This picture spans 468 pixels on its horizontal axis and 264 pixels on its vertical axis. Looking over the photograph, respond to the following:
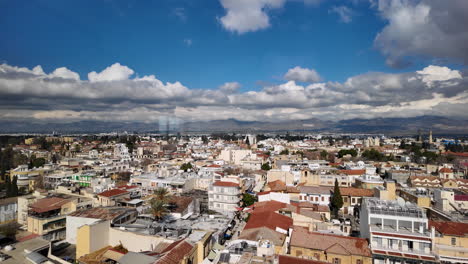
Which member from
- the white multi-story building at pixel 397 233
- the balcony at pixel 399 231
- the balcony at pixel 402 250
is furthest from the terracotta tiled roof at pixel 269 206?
the balcony at pixel 402 250

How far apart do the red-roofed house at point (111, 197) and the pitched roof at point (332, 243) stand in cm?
1615

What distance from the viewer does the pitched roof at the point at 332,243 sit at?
13305 millimetres

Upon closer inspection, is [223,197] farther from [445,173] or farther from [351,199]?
[445,173]

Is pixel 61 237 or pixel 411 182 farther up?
pixel 411 182

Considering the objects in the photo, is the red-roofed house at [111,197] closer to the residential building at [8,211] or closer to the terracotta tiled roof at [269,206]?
the residential building at [8,211]

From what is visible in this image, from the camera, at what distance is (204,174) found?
34.8 m

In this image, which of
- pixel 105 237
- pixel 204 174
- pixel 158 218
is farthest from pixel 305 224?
pixel 204 174

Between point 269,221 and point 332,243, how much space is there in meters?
4.65

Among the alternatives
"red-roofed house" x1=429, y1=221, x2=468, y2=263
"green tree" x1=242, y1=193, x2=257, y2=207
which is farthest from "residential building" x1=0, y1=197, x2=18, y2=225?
"red-roofed house" x1=429, y1=221, x2=468, y2=263

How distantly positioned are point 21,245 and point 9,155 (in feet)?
148

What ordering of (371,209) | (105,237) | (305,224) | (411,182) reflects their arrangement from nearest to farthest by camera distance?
(371,209) → (105,237) → (305,224) → (411,182)

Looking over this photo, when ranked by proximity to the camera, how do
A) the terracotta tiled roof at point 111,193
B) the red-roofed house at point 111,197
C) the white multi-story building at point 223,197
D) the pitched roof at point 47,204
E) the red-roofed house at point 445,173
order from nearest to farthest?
the pitched roof at point 47,204 → the red-roofed house at point 111,197 → the terracotta tiled roof at point 111,193 → the white multi-story building at point 223,197 → the red-roofed house at point 445,173

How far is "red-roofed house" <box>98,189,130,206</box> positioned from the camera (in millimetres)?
23406

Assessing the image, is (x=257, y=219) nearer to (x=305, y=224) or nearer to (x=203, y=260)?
(x=305, y=224)
